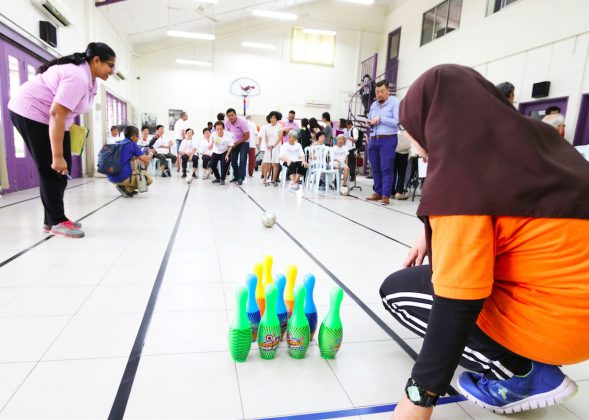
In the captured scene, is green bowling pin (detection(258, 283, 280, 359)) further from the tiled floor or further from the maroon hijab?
the maroon hijab

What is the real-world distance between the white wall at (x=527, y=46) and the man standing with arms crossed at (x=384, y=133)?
314 cm

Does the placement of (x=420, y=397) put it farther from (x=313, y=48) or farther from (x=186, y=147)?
(x=313, y=48)

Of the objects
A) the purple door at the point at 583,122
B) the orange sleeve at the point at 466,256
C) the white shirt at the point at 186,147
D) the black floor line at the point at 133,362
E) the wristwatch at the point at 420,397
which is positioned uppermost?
→ the purple door at the point at 583,122

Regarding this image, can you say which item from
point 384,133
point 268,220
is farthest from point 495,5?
point 268,220

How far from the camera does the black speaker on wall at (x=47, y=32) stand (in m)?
4.74

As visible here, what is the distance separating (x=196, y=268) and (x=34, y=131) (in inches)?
51.9

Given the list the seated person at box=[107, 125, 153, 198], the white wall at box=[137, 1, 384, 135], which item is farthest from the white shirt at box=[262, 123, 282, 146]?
the white wall at box=[137, 1, 384, 135]

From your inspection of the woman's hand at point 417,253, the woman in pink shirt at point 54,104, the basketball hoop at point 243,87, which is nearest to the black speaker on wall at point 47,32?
the woman in pink shirt at point 54,104

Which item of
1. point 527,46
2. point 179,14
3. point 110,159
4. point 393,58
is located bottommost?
point 110,159

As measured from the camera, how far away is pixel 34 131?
84.0 inches

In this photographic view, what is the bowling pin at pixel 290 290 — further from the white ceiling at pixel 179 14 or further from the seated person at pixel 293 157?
the white ceiling at pixel 179 14

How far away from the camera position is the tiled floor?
91cm

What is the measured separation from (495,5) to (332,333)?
27.5 ft

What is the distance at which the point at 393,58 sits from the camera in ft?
36.2
